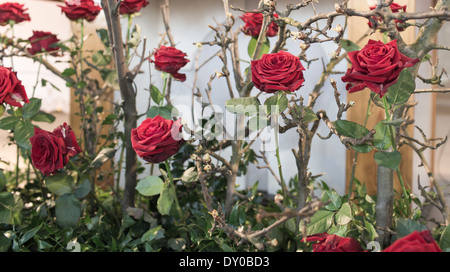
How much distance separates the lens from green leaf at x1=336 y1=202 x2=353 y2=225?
1.84 ft

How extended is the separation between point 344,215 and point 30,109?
0.56 m

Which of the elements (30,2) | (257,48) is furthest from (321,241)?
(30,2)

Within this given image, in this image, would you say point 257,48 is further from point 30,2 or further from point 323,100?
point 30,2

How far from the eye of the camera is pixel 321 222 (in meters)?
0.57

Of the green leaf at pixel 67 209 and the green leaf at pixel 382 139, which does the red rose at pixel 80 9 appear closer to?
the green leaf at pixel 67 209

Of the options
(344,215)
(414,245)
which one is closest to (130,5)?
(344,215)

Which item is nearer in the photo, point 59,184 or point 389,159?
point 389,159

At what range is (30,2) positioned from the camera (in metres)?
1.23

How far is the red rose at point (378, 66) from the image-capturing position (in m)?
0.47

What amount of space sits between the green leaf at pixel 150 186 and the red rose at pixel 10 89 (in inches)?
9.2

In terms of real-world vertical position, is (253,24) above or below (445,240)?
above

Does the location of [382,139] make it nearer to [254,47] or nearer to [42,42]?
[254,47]

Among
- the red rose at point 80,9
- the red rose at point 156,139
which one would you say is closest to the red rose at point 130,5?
the red rose at point 80,9
